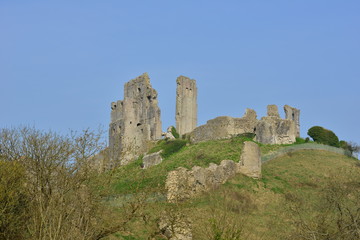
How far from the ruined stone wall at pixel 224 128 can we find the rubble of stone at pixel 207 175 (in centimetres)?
1614

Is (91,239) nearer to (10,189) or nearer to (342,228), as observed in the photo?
(10,189)

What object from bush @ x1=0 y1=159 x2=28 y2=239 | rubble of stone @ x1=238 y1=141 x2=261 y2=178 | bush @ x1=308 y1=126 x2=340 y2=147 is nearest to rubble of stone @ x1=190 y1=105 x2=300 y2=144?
bush @ x1=308 y1=126 x2=340 y2=147

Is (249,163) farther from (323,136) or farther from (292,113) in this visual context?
(292,113)

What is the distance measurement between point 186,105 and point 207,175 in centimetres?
4382

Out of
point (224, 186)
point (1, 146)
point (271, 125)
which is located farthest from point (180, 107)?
point (1, 146)

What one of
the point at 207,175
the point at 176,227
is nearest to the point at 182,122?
the point at 207,175

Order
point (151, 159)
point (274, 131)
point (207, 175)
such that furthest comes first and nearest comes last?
point (151, 159) < point (274, 131) < point (207, 175)

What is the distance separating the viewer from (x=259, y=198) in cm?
3475

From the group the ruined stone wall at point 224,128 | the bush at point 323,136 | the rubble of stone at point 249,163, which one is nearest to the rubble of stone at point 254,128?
the ruined stone wall at point 224,128

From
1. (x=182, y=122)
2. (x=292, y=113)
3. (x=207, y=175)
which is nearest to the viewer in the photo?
(x=207, y=175)

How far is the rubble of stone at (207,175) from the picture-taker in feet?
97.1

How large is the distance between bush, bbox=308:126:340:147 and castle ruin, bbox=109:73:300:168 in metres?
3.96

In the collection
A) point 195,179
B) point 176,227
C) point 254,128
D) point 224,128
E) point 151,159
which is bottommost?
point 176,227

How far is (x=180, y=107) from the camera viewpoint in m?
77.7
